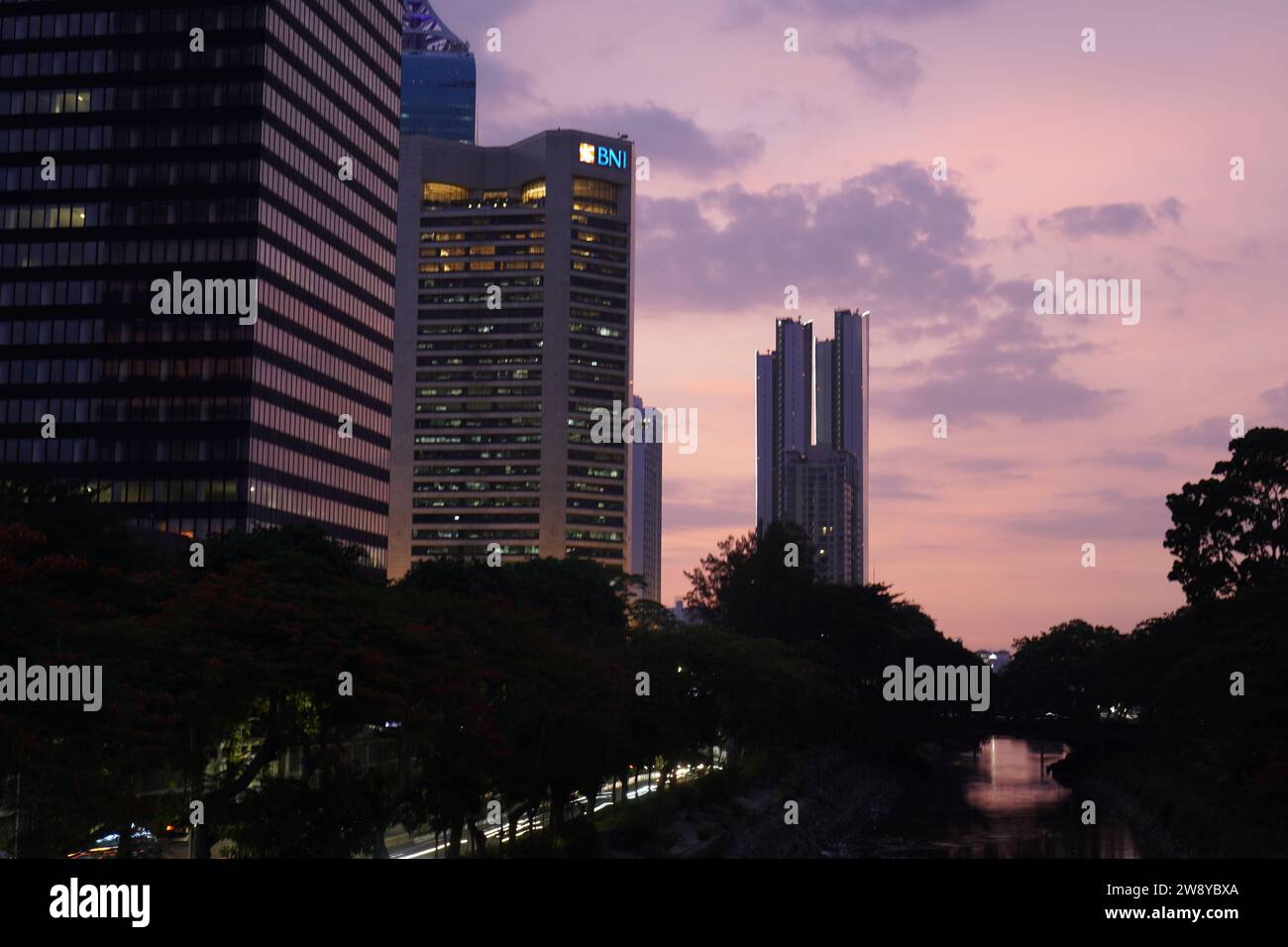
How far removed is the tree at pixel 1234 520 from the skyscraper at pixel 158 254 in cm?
9165

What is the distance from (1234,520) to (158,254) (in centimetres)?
11102

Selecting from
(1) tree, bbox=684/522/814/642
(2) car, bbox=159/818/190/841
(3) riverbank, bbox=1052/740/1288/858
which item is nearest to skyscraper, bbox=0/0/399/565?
(1) tree, bbox=684/522/814/642

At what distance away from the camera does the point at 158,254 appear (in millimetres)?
146750

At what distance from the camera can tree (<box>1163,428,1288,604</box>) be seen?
98625 mm

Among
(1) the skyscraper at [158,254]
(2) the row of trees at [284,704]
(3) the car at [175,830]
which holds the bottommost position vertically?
(3) the car at [175,830]

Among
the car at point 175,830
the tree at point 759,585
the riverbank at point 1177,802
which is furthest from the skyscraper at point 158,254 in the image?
the car at point 175,830

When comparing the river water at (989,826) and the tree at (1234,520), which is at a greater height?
the tree at (1234,520)

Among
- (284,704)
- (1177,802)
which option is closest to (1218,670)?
(1177,802)

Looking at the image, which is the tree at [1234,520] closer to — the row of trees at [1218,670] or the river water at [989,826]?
the row of trees at [1218,670]

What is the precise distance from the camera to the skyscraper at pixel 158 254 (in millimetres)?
144000

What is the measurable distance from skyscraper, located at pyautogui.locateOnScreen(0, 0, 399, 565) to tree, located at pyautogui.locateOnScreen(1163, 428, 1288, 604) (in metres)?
91.6

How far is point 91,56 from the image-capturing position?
149 m
